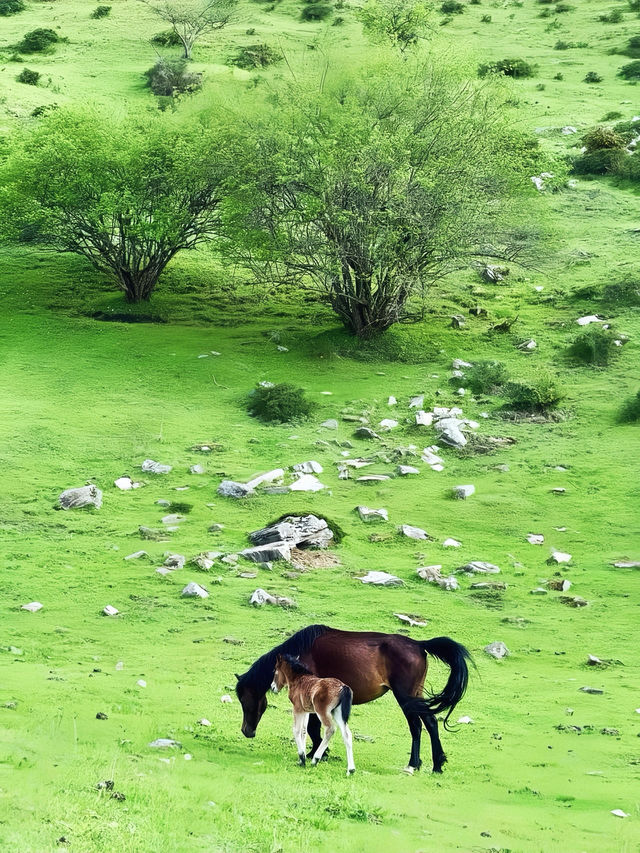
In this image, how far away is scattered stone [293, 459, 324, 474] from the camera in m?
22.5

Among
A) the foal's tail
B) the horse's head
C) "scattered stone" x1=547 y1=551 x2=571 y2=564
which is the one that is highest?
the foal's tail

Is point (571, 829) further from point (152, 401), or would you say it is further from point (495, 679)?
point (152, 401)

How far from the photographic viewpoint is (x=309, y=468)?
22594 millimetres

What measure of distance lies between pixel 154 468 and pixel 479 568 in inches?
300

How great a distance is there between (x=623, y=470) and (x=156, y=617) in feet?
39.0

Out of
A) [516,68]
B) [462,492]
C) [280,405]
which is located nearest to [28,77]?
[516,68]

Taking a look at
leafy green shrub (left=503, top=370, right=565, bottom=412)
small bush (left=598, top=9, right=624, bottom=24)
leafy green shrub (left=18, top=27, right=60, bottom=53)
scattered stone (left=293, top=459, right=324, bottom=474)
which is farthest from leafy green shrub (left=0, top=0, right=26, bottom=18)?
scattered stone (left=293, top=459, right=324, bottom=474)

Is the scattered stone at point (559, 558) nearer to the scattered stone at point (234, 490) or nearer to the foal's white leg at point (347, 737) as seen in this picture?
the scattered stone at point (234, 490)

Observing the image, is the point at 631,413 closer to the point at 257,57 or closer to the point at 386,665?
the point at 386,665

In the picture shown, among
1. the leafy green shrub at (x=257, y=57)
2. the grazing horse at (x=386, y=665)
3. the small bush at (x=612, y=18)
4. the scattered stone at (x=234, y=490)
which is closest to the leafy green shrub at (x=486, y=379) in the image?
the scattered stone at (x=234, y=490)

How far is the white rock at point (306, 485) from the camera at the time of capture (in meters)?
21.6

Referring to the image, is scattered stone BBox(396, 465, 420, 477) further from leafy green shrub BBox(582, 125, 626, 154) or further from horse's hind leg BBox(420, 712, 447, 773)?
leafy green shrub BBox(582, 125, 626, 154)

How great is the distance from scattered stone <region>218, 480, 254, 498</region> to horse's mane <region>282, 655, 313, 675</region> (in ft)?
36.6

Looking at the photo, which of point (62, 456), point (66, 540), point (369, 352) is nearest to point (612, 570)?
point (66, 540)
